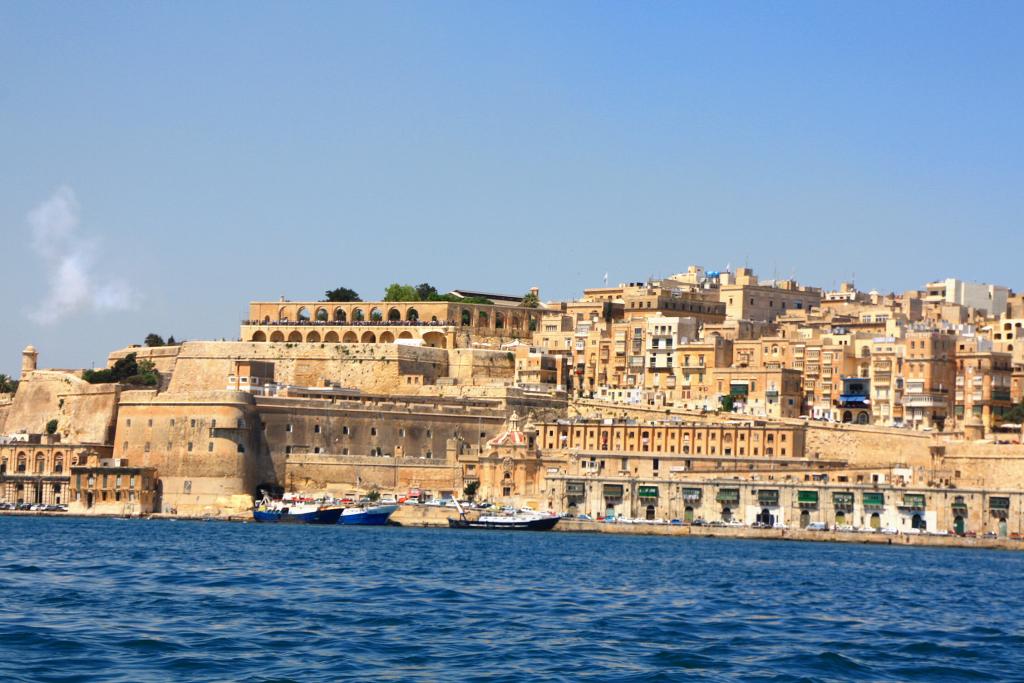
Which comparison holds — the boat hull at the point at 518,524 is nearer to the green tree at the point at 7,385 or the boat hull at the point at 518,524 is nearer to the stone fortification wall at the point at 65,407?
the stone fortification wall at the point at 65,407

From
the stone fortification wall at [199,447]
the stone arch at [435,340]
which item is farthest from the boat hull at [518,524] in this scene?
the stone arch at [435,340]

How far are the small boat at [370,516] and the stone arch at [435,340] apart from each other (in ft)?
77.3

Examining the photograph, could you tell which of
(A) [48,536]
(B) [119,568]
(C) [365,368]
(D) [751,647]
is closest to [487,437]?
(C) [365,368]

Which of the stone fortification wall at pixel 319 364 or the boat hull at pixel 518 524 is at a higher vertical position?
the stone fortification wall at pixel 319 364

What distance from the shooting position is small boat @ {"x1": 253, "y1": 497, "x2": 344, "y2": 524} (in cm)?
7338

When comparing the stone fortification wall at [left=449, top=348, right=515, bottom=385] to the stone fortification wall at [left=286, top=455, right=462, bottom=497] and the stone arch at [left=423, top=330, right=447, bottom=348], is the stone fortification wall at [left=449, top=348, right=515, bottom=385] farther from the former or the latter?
the stone fortification wall at [left=286, top=455, right=462, bottom=497]

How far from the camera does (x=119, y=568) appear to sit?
4234cm

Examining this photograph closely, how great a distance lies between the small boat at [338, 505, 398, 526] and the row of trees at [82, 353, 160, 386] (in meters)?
21.4

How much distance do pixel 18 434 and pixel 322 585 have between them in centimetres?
4917

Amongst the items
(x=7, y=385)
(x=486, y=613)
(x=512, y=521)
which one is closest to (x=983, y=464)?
(x=512, y=521)

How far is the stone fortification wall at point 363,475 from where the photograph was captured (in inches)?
3108

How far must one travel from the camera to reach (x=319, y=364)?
92.2 m

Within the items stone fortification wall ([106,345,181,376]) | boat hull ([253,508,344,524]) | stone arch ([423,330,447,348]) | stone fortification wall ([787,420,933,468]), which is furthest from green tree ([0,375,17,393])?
stone fortification wall ([787,420,933,468])

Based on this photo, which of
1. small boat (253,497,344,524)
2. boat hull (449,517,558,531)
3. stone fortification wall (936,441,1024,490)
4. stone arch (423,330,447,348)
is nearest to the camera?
boat hull (449,517,558,531)
